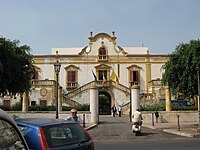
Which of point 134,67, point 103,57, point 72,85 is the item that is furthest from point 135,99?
point 103,57

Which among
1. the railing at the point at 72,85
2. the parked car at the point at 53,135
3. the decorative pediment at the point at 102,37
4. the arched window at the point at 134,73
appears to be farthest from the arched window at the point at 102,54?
the parked car at the point at 53,135

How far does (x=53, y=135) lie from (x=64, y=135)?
0.77ft

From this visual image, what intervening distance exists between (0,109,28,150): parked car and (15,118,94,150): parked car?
83.3 inches

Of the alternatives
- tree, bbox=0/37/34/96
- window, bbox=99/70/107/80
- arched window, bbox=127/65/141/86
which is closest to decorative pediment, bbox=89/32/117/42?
window, bbox=99/70/107/80

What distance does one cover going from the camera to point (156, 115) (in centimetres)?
3020

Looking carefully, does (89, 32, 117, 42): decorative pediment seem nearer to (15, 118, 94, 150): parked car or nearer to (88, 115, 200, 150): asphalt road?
(88, 115, 200, 150): asphalt road

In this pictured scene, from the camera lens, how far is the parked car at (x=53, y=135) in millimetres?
5879

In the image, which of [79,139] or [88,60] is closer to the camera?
[79,139]

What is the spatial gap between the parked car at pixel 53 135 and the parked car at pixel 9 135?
6.94 ft

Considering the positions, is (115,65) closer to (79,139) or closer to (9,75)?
(9,75)

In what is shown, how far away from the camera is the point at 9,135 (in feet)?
11.6

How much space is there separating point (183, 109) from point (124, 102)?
15.9 metres

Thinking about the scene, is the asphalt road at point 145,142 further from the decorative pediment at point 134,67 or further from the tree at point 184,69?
the decorative pediment at point 134,67

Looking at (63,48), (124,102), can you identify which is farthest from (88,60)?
(124,102)
